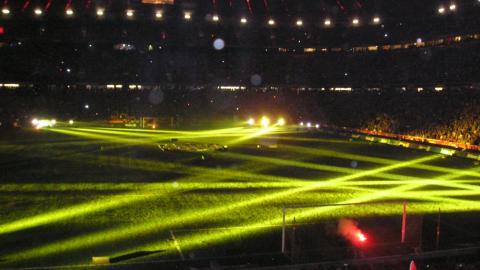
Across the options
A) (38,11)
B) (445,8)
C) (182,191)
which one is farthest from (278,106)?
(182,191)

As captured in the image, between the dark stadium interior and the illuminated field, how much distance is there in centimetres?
8

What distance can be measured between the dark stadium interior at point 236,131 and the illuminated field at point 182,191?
84mm

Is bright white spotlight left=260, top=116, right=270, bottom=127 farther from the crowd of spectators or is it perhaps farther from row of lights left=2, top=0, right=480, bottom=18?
row of lights left=2, top=0, right=480, bottom=18

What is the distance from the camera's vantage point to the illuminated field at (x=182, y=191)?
422 inches

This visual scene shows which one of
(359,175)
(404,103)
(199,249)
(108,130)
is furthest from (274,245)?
(404,103)

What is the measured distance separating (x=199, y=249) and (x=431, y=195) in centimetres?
990

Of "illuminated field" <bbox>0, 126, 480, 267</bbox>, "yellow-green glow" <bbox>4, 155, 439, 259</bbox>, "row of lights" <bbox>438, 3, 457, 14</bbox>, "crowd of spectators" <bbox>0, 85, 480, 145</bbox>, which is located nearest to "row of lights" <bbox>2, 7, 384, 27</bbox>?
"row of lights" <bbox>438, 3, 457, 14</bbox>

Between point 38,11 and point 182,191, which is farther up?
point 38,11

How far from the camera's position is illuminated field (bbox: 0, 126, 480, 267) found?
422 inches

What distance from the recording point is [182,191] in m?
16.0

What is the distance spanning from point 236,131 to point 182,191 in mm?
22719

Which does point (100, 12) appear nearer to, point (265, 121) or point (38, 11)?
point (38, 11)

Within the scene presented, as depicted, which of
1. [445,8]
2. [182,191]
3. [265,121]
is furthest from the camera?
[265,121]

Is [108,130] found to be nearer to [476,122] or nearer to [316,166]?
[316,166]
